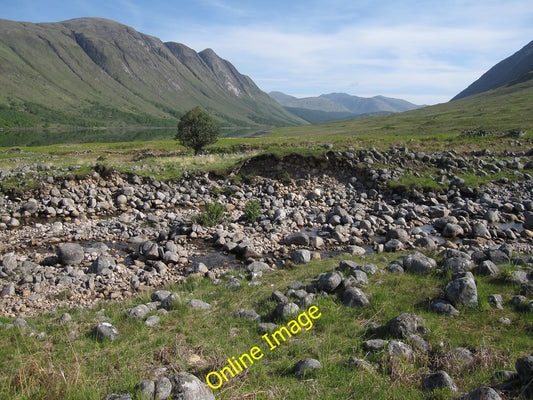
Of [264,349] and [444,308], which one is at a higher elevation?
[444,308]

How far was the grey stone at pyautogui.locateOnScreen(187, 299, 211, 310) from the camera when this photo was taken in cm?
899

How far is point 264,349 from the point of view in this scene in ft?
22.1

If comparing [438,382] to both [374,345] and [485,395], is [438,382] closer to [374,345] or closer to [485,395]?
[485,395]

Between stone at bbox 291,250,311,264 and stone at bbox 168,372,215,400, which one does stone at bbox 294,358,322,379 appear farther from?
stone at bbox 291,250,311,264

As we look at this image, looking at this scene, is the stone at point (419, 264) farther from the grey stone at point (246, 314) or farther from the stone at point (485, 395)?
the stone at point (485, 395)

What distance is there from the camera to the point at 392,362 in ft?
18.8

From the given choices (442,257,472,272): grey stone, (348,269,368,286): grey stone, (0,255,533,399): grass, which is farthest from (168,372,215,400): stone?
(442,257,472,272): grey stone

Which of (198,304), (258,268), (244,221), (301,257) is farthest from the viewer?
(244,221)

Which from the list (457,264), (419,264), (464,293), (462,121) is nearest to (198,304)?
(464,293)

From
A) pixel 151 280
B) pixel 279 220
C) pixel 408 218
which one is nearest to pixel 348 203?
pixel 408 218

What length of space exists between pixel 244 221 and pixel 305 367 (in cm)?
1453

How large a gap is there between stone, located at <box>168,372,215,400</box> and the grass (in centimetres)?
28

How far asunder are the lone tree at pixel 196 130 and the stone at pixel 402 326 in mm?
42350

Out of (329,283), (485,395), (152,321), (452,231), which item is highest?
(485,395)
